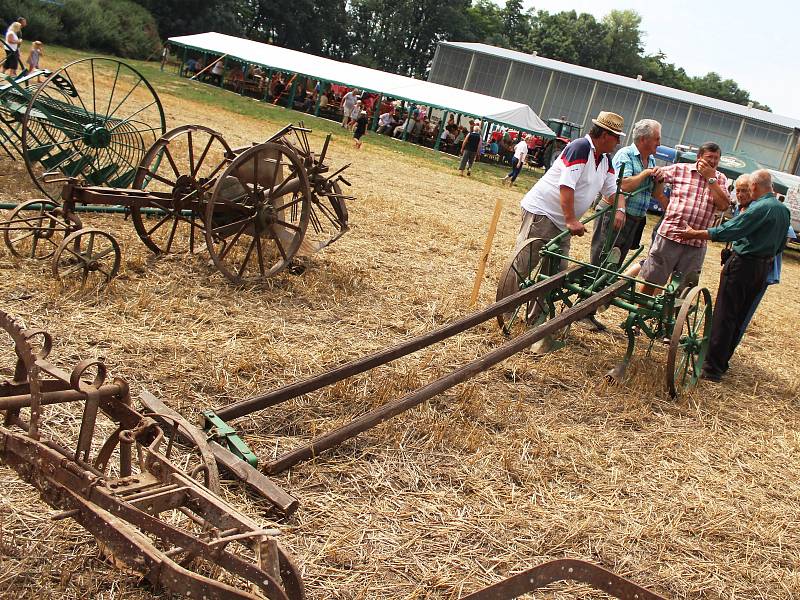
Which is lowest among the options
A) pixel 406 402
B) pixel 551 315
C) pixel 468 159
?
pixel 406 402

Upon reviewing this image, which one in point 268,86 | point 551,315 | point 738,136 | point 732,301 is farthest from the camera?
point 738,136

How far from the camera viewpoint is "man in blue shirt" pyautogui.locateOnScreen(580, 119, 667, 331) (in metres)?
6.90

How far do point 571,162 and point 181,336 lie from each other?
3.39m

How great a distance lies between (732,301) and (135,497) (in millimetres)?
5670

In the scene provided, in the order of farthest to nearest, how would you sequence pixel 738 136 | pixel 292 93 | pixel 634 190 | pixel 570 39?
1. pixel 570 39
2. pixel 738 136
3. pixel 292 93
4. pixel 634 190

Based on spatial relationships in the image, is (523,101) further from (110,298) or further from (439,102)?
(110,298)

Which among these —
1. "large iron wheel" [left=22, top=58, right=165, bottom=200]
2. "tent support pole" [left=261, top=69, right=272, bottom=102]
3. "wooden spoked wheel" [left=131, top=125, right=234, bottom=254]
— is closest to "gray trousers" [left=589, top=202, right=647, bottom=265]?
"wooden spoked wheel" [left=131, top=125, right=234, bottom=254]

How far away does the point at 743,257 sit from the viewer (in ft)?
21.5

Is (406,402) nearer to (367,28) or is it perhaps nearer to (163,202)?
(163,202)

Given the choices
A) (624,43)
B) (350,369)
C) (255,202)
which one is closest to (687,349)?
(350,369)

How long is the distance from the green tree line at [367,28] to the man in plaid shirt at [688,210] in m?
34.0

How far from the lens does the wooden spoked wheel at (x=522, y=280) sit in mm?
6469

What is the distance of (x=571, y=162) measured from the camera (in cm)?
625

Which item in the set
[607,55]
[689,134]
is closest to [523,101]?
[689,134]
